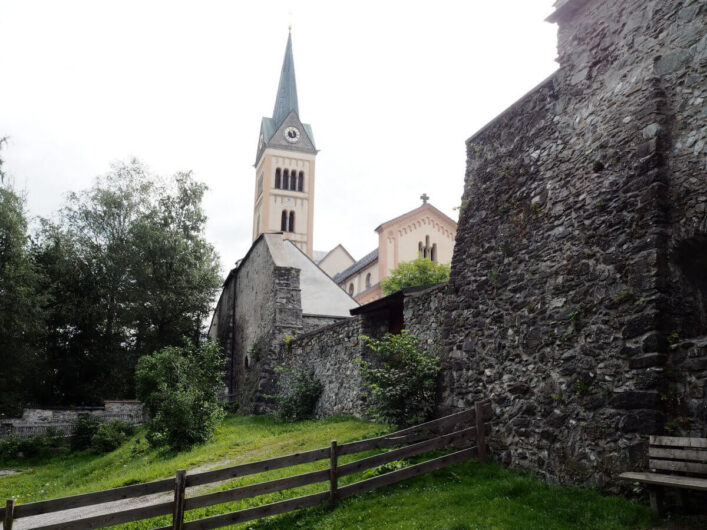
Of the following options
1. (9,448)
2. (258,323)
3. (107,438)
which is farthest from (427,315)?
(9,448)

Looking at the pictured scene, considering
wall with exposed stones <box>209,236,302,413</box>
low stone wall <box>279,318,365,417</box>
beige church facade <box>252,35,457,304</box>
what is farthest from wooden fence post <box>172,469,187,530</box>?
beige church facade <box>252,35,457,304</box>

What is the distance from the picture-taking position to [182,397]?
13.0 metres

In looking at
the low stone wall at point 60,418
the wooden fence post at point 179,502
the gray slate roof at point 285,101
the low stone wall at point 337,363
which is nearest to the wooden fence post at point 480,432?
the wooden fence post at point 179,502

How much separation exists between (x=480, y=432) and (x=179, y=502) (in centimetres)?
380

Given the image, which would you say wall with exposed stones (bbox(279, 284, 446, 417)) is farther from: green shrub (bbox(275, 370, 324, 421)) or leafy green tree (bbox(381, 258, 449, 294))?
leafy green tree (bbox(381, 258, 449, 294))

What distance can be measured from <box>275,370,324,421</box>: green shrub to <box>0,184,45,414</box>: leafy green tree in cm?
1243

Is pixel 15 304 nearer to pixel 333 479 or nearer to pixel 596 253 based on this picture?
pixel 333 479

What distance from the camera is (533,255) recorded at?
285 inches

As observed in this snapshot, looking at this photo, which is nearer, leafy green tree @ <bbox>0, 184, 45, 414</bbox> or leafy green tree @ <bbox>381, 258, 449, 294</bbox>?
leafy green tree @ <bbox>0, 184, 45, 414</bbox>

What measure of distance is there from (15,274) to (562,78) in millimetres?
20651

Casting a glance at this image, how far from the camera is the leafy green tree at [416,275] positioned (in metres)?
31.3

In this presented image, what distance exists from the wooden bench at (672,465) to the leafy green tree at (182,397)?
1029 cm

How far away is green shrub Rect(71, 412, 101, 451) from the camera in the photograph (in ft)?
59.3

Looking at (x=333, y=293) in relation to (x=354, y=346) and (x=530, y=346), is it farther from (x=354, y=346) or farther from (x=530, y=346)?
(x=530, y=346)
